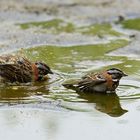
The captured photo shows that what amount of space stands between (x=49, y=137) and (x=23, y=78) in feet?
5.97

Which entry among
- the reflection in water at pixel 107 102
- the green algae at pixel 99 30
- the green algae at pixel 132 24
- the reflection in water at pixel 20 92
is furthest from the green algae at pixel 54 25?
→ the reflection in water at pixel 107 102

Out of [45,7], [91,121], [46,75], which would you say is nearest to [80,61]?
[46,75]

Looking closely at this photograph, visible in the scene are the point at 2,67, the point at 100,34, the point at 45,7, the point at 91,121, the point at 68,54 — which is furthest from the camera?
the point at 45,7

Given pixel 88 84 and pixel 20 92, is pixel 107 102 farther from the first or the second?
pixel 20 92

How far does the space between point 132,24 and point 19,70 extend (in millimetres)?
5137

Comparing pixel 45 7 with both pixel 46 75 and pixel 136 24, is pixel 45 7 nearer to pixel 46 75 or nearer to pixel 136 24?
pixel 136 24

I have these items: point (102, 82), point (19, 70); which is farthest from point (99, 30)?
point (102, 82)

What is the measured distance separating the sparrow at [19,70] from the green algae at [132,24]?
4.53 metres

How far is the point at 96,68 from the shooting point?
796 centimetres

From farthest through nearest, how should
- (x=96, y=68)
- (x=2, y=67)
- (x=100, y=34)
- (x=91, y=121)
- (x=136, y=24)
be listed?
(x=136, y=24)
(x=100, y=34)
(x=96, y=68)
(x=2, y=67)
(x=91, y=121)

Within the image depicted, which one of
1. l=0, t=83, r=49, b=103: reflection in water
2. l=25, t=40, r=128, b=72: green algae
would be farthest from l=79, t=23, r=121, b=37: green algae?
l=0, t=83, r=49, b=103: reflection in water

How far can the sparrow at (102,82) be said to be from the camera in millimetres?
6512

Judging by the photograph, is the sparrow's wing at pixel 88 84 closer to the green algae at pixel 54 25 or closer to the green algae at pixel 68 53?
the green algae at pixel 68 53

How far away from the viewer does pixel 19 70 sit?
6.89m
